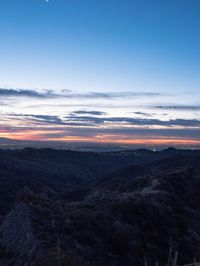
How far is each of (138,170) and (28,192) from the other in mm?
108223

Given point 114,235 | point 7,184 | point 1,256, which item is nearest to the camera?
point 1,256

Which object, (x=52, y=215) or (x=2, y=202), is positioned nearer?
(x=52, y=215)

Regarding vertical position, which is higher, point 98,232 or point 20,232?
point 20,232

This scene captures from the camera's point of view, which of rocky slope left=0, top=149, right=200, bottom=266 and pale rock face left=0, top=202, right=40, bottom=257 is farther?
pale rock face left=0, top=202, right=40, bottom=257

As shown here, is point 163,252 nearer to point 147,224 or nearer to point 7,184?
point 147,224

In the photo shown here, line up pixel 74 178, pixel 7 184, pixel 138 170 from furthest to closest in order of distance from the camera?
1. pixel 74 178
2. pixel 138 170
3. pixel 7 184

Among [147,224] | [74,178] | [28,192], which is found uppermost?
[28,192]

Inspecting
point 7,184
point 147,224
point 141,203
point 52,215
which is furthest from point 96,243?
point 7,184

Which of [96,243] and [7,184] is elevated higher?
[96,243]

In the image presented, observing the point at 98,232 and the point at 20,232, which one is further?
the point at 98,232

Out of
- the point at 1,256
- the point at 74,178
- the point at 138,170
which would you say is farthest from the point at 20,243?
the point at 74,178

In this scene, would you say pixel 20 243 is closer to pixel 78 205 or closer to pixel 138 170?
pixel 78 205

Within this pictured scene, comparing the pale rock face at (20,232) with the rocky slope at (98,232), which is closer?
the rocky slope at (98,232)

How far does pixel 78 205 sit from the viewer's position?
29641 mm
